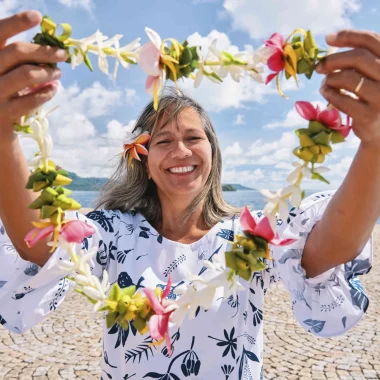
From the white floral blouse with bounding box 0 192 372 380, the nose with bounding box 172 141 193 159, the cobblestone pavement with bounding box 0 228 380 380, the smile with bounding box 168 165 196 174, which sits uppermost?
the nose with bounding box 172 141 193 159

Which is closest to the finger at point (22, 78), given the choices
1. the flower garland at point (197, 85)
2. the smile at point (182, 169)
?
the flower garland at point (197, 85)

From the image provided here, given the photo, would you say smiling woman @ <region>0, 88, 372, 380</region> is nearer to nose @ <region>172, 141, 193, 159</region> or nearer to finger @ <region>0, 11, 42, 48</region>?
nose @ <region>172, 141, 193, 159</region>

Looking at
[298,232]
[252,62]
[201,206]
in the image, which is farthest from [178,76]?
[201,206]

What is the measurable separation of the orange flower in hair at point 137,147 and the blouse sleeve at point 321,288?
49.3 inches

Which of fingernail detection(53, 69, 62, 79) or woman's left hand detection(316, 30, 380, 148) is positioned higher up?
woman's left hand detection(316, 30, 380, 148)

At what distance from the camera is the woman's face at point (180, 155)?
2.96m

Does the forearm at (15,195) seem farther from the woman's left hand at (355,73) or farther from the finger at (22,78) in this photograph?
the woman's left hand at (355,73)

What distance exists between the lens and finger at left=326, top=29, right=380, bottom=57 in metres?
1.52

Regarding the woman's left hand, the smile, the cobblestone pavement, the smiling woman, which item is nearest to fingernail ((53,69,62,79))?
the smiling woman

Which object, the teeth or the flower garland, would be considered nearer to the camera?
the flower garland

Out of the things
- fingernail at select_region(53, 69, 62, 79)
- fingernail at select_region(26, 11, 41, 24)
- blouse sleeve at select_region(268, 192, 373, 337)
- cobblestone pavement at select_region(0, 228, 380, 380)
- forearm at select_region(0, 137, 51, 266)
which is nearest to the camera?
fingernail at select_region(26, 11, 41, 24)

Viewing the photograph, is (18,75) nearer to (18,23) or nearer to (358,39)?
(18,23)

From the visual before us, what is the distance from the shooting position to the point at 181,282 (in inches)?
106

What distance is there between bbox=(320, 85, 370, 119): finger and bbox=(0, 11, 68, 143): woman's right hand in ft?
3.07
